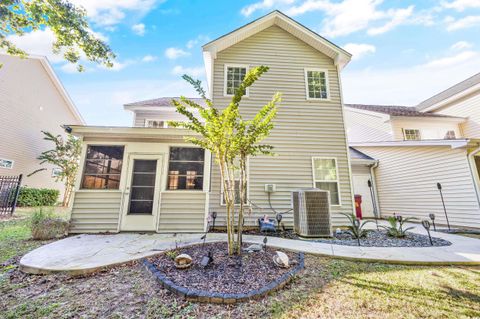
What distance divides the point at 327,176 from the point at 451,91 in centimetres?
1046

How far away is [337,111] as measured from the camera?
672 centimetres

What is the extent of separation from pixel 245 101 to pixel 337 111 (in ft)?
10.8

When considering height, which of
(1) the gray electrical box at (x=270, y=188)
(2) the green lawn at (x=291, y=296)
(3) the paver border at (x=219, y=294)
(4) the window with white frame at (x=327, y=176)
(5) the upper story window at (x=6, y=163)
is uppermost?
(5) the upper story window at (x=6, y=163)

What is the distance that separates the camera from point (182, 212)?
508 cm

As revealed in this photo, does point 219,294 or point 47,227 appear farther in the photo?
point 47,227

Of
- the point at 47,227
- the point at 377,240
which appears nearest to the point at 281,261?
the point at 377,240

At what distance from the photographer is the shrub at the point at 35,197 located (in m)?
9.25

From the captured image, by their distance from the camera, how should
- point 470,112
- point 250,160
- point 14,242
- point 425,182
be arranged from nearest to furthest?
point 14,242 → point 250,160 → point 425,182 → point 470,112

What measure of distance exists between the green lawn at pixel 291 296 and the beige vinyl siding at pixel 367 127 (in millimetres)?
8495

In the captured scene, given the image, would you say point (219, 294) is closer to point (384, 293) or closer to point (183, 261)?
point (183, 261)

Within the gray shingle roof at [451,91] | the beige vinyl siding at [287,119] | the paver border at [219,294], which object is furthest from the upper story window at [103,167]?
the gray shingle roof at [451,91]

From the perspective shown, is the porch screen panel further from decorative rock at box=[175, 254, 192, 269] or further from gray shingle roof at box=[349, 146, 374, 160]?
gray shingle roof at box=[349, 146, 374, 160]

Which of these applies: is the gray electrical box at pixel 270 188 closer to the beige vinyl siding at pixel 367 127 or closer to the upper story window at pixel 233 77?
the upper story window at pixel 233 77

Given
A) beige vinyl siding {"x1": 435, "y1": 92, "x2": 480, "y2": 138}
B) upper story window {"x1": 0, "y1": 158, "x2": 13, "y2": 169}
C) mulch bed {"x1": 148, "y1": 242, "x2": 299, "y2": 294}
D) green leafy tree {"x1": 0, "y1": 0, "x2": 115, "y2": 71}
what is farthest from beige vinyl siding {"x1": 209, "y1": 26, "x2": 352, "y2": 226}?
upper story window {"x1": 0, "y1": 158, "x2": 13, "y2": 169}
